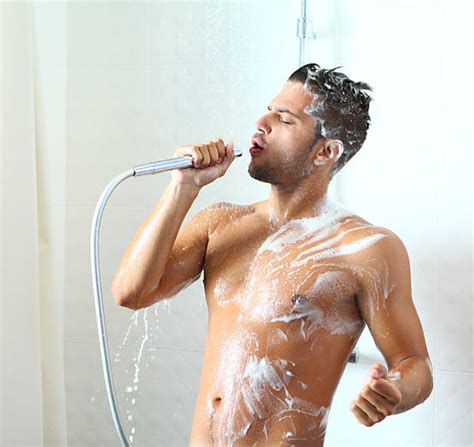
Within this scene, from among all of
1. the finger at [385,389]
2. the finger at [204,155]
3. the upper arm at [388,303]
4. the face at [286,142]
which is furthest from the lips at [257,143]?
the finger at [385,389]

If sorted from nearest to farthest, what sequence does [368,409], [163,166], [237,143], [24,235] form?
[368,409], [163,166], [24,235], [237,143]

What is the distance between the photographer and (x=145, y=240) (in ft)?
4.10

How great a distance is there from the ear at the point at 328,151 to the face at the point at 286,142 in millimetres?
15

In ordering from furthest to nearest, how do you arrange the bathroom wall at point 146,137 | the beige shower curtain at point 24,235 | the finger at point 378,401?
1. the bathroom wall at point 146,137
2. the beige shower curtain at point 24,235
3. the finger at point 378,401

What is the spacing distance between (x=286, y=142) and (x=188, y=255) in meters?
0.23

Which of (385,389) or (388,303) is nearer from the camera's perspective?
(385,389)

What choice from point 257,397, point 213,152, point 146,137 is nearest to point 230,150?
point 213,152

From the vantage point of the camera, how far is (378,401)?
99 centimetres

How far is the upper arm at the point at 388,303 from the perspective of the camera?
1.22 m

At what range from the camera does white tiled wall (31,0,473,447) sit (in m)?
1.54

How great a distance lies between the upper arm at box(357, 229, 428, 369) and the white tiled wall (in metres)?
0.33

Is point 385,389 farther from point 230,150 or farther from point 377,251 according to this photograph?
point 230,150

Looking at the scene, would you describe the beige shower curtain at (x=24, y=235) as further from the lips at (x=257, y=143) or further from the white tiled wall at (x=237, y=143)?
the lips at (x=257, y=143)

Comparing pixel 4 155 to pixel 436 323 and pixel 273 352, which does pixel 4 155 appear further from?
pixel 436 323
